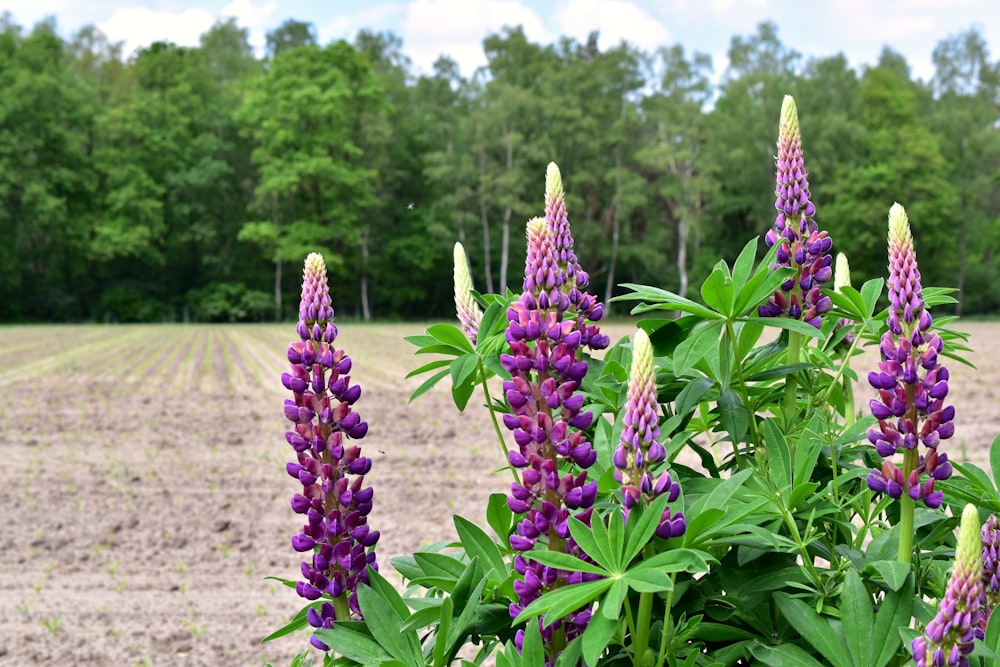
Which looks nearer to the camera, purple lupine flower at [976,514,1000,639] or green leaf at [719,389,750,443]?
purple lupine flower at [976,514,1000,639]

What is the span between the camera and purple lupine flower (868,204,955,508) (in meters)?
1.42

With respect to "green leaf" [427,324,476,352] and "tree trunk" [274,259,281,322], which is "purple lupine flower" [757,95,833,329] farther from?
"tree trunk" [274,259,281,322]

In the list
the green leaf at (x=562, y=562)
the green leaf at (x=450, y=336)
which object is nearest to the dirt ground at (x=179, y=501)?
the green leaf at (x=450, y=336)

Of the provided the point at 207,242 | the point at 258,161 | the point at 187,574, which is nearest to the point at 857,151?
the point at 258,161

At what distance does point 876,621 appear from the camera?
138 cm

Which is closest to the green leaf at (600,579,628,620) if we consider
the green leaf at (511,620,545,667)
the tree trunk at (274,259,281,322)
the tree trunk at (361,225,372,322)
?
the green leaf at (511,620,545,667)

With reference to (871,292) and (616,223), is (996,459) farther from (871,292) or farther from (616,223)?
(616,223)

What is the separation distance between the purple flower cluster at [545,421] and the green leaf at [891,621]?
45 cm

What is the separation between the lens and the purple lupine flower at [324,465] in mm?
1666

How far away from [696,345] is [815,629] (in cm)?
49

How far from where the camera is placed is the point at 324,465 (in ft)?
5.57

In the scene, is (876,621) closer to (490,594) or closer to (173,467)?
(490,594)

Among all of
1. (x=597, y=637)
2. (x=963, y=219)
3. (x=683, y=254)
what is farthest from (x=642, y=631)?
(x=963, y=219)

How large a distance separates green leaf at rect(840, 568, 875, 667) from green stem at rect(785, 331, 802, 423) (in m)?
0.42
